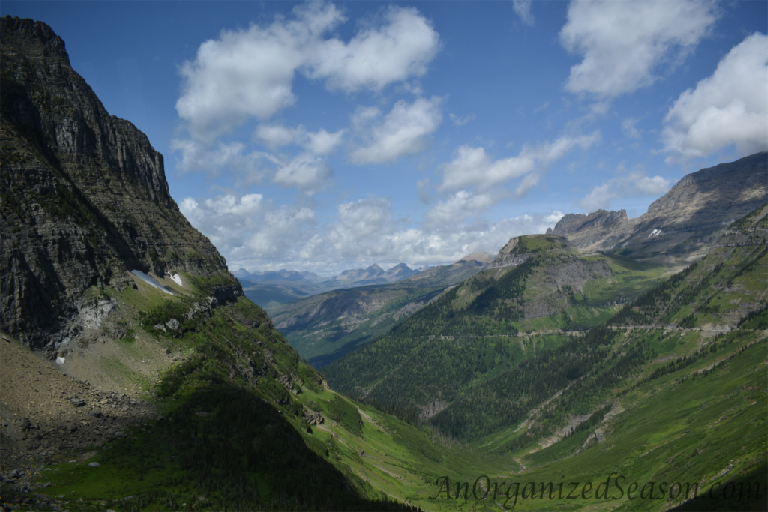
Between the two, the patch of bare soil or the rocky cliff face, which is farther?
the rocky cliff face

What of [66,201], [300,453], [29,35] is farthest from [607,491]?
[29,35]

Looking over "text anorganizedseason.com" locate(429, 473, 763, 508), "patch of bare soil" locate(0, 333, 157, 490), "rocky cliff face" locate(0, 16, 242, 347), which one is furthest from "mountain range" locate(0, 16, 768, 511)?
"text anorganizedseason.com" locate(429, 473, 763, 508)

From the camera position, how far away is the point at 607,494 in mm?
131000

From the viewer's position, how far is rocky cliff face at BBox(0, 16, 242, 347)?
6950cm

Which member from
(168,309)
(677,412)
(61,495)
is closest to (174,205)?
(168,309)

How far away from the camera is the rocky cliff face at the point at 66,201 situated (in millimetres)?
69500

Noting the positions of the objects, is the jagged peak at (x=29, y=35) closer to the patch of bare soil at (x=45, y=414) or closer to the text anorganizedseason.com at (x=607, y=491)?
the patch of bare soil at (x=45, y=414)

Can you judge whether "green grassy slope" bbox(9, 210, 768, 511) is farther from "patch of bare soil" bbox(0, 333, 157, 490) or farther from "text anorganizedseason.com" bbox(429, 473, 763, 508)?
"patch of bare soil" bbox(0, 333, 157, 490)

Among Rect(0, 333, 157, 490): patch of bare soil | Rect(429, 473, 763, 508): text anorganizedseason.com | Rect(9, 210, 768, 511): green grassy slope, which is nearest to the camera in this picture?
Rect(0, 333, 157, 490): patch of bare soil

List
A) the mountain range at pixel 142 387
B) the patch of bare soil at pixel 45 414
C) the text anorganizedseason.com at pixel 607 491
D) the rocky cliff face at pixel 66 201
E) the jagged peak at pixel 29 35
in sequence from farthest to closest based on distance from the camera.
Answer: the jagged peak at pixel 29 35 → the text anorganizedseason.com at pixel 607 491 → the rocky cliff face at pixel 66 201 → the mountain range at pixel 142 387 → the patch of bare soil at pixel 45 414

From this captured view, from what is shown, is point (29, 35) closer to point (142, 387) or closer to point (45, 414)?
point (142, 387)

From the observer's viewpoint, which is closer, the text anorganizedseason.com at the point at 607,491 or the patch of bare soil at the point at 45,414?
the patch of bare soil at the point at 45,414

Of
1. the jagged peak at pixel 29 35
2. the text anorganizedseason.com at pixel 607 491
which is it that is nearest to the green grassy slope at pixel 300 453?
the text anorganizedseason.com at pixel 607 491

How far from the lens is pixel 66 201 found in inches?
3275
